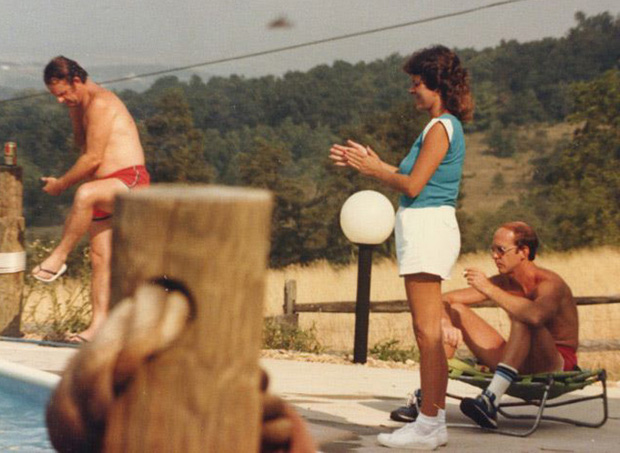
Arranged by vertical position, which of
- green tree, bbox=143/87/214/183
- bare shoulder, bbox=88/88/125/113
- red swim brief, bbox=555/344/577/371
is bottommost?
red swim brief, bbox=555/344/577/371

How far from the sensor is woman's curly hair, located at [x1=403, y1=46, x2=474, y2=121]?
4.43m

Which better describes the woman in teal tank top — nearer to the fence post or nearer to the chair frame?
the chair frame

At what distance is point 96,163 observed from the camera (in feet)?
23.2

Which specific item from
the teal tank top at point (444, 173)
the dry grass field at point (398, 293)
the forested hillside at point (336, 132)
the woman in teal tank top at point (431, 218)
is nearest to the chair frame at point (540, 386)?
the woman in teal tank top at point (431, 218)

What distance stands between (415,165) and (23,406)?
192 centimetres

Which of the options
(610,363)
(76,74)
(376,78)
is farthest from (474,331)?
(376,78)

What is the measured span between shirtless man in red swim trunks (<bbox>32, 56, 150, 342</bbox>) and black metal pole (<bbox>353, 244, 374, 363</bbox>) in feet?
4.66

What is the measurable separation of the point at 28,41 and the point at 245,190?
6547cm

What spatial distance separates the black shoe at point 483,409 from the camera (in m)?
4.90

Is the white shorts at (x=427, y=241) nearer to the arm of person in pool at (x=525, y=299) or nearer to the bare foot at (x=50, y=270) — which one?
the arm of person in pool at (x=525, y=299)

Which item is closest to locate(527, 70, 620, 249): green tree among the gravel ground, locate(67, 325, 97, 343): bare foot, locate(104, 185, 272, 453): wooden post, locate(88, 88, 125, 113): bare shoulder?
the gravel ground

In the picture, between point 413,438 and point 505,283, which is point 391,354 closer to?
point 505,283

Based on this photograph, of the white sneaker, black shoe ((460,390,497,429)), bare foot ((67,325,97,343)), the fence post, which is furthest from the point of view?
the fence post

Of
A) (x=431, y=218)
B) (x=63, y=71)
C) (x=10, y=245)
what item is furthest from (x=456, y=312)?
(x=10, y=245)
